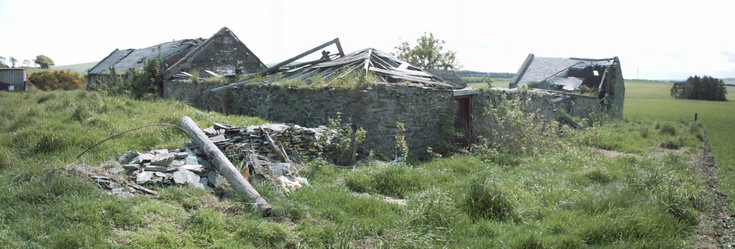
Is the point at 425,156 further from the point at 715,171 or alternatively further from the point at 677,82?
the point at 677,82

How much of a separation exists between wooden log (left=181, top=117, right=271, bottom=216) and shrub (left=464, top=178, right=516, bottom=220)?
2857 millimetres

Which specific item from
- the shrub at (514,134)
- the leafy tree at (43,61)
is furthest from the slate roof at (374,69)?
the leafy tree at (43,61)

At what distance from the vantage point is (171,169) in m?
5.62

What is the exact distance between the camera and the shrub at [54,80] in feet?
102

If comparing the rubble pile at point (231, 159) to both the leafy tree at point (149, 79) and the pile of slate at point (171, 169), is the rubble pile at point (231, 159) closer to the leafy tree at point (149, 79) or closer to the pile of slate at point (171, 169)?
the pile of slate at point (171, 169)

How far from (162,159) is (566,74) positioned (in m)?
23.8

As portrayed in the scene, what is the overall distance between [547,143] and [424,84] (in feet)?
12.8

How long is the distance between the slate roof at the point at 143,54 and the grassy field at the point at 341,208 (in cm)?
1322

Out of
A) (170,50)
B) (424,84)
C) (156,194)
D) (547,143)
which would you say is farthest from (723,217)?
(170,50)

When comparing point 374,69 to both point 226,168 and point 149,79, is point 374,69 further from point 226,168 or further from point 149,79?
point 149,79

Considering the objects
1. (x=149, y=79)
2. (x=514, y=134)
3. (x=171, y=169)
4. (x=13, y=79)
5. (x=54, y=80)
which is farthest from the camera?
(x=54, y=80)

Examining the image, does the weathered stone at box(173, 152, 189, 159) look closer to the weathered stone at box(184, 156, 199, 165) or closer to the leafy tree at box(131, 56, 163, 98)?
the weathered stone at box(184, 156, 199, 165)

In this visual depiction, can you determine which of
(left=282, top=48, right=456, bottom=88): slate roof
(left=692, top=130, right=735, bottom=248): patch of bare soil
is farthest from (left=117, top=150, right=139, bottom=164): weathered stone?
(left=692, top=130, right=735, bottom=248): patch of bare soil

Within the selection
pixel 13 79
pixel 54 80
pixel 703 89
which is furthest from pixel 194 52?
pixel 703 89
